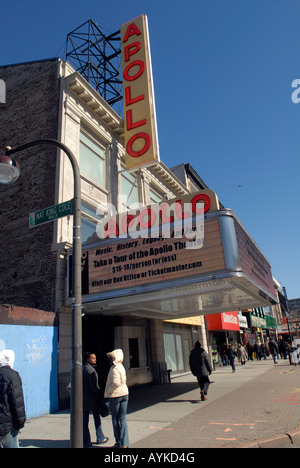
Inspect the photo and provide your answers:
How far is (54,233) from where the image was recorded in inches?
480

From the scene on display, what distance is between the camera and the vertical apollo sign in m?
14.6

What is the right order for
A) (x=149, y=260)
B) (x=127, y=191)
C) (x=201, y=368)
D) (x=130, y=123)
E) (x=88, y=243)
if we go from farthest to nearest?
(x=127, y=191)
(x=130, y=123)
(x=88, y=243)
(x=201, y=368)
(x=149, y=260)

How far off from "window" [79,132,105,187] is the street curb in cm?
1157

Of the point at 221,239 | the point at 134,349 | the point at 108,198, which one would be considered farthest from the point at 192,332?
the point at 221,239

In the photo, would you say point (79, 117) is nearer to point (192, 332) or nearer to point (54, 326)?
point (54, 326)

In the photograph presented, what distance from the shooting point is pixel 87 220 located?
563 inches

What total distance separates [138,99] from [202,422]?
12715 mm

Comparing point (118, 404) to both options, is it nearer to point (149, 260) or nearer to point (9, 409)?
point (9, 409)

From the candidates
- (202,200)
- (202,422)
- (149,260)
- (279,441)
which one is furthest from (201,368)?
(202,200)

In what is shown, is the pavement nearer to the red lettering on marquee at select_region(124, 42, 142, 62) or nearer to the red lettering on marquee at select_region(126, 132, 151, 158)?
the red lettering on marquee at select_region(126, 132, 151, 158)
